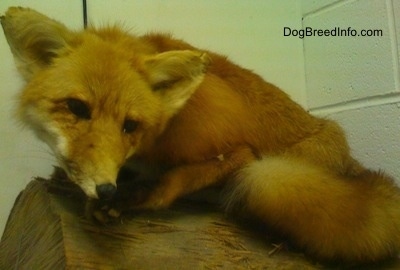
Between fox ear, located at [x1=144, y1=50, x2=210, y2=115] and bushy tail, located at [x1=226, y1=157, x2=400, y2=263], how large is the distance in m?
0.23

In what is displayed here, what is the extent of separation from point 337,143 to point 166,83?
504 millimetres

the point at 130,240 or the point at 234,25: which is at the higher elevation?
the point at 234,25

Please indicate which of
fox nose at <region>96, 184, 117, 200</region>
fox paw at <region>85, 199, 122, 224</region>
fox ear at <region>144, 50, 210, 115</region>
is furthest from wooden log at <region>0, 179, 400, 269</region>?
fox ear at <region>144, 50, 210, 115</region>

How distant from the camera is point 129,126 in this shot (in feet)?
3.02

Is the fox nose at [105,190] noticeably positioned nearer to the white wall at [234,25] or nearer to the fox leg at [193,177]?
the fox leg at [193,177]

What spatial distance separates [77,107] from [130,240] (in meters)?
0.27

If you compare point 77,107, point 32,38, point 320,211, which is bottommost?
point 320,211

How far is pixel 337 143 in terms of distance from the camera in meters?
1.25

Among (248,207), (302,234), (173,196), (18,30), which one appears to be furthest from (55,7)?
(302,234)

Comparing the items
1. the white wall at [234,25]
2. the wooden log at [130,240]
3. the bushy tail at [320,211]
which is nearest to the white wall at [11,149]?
the wooden log at [130,240]

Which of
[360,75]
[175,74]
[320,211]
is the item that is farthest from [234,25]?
[320,211]

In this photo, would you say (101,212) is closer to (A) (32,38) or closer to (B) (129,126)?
(B) (129,126)

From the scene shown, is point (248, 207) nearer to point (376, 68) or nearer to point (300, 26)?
point (376, 68)

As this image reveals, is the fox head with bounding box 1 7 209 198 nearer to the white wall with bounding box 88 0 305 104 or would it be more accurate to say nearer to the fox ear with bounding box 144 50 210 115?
the fox ear with bounding box 144 50 210 115
